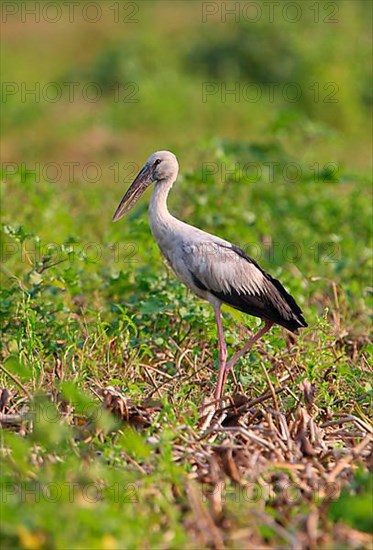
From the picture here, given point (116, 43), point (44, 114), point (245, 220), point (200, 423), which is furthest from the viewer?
point (116, 43)

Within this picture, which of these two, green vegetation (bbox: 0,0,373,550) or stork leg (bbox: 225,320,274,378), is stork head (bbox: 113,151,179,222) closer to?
green vegetation (bbox: 0,0,373,550)

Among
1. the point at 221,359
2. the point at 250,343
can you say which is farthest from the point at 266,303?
the point at 221,359

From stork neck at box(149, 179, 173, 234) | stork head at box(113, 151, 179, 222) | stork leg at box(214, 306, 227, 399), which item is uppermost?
stork head at box(113, 151, 179, 222)

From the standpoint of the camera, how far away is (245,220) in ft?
26.5

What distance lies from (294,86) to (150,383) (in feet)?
43.3

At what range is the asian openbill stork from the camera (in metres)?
5.62

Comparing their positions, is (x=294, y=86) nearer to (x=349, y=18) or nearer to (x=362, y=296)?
(x=349, y=18)

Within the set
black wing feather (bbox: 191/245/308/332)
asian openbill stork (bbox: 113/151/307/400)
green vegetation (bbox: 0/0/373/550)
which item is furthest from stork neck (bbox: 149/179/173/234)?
green vegetation (bbox: 0/0/373/550)

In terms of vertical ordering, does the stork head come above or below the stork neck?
above

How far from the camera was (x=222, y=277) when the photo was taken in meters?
5.66

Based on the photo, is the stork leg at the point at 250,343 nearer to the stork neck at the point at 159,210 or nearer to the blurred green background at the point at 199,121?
the stork neck at the point at 159,210

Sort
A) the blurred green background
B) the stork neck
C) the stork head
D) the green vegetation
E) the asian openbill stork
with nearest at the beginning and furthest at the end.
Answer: the green vegetation < the asian openbill stork < the stork neck < the stork head < the blurred green background

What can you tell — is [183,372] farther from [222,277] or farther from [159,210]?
[159,210]

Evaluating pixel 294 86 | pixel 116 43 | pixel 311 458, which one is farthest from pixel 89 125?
pixel 311 458
